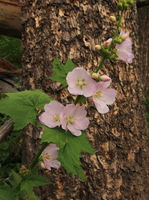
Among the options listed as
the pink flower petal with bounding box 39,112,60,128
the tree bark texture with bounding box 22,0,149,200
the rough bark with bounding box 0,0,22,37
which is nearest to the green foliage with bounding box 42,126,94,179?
the pink flower petal with bounding box 39,112,60,128

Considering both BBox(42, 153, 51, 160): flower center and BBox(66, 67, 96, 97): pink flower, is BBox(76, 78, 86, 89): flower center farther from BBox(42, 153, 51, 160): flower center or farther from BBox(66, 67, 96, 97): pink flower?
BBox(42, 153, 51, 160): flower center

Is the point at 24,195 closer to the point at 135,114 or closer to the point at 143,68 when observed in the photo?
the point at 135,114

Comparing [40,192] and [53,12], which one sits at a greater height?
[53,12]

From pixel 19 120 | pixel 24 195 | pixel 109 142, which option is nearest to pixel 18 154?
pixel 109 142

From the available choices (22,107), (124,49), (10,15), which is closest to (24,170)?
(22,107)

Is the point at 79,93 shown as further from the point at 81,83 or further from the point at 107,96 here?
the point at 107,96

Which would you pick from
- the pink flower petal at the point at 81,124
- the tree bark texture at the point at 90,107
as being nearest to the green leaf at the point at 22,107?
the pink flower petal at the point at 81,124
